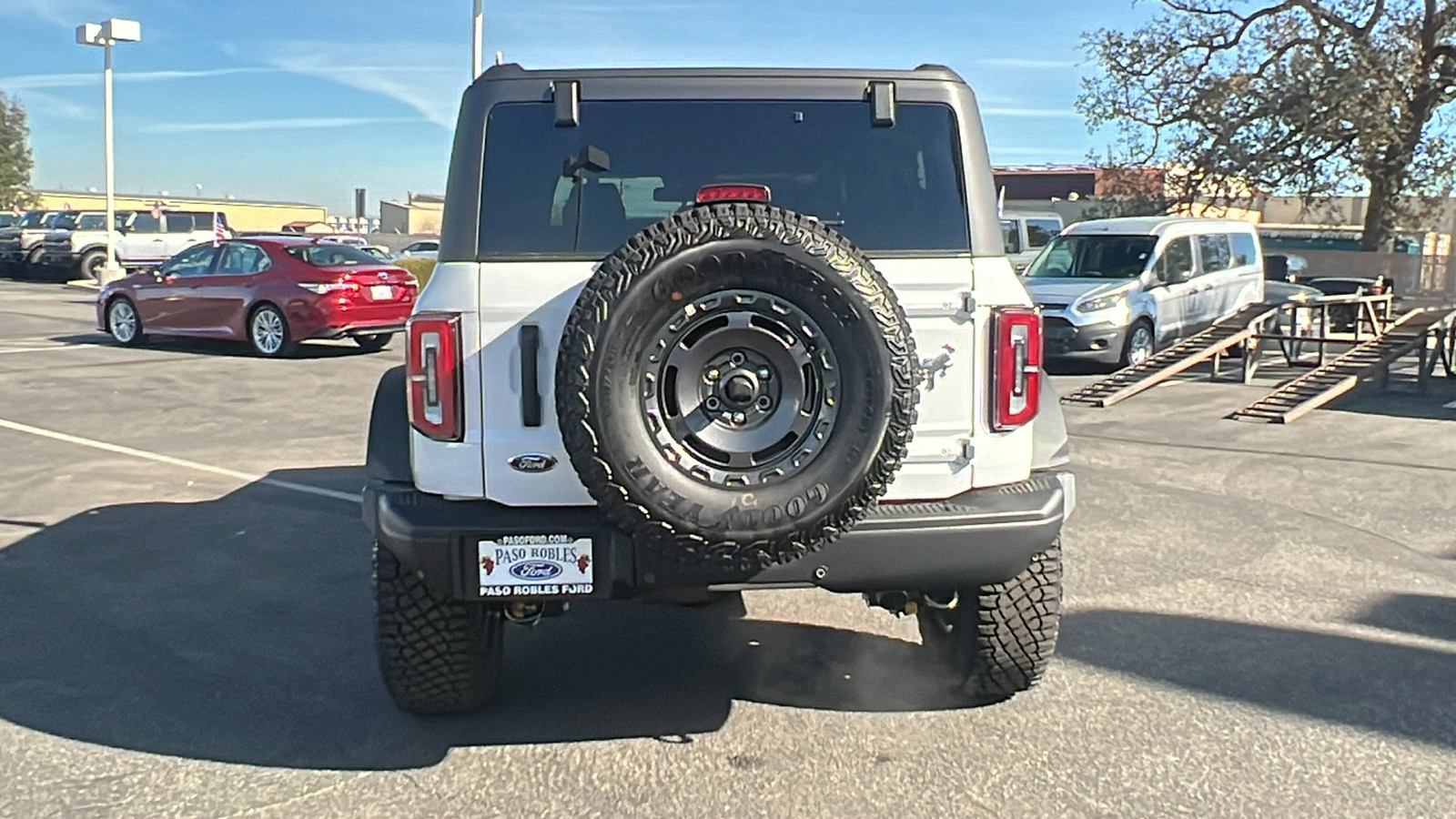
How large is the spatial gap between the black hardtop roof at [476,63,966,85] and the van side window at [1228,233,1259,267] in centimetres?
1384

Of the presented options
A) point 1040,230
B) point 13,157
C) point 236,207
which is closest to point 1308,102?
point 1040,230

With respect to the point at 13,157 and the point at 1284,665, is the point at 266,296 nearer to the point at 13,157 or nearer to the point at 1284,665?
the point at 1284,665

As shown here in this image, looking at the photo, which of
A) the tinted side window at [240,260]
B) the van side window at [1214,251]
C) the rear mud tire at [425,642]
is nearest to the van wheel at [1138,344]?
the van side window at [1214,251]

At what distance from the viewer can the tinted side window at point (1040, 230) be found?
25688 millimetres

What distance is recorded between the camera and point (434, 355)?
3.42 m

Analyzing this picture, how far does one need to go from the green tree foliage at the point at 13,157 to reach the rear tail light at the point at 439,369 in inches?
2577

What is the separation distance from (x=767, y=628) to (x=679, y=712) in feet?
3.12

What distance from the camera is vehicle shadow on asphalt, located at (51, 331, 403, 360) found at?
15016 mm

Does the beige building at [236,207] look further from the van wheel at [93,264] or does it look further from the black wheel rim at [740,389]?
the black wheel rim at [740,389]

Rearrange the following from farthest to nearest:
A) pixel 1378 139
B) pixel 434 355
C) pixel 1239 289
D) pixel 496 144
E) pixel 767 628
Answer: pixel 1378 139 < pixel 1239 289 < pixel 767 628 < pixel 496 144 < pixel 434 355

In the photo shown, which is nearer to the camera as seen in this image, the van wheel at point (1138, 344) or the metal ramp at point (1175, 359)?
the metal ramp at point (1175, 359)

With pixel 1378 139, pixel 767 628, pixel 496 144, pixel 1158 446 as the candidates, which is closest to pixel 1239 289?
pixel 1158 446

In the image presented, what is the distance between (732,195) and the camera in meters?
3.46

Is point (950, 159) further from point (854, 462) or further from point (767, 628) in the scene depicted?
point (767, 628)
